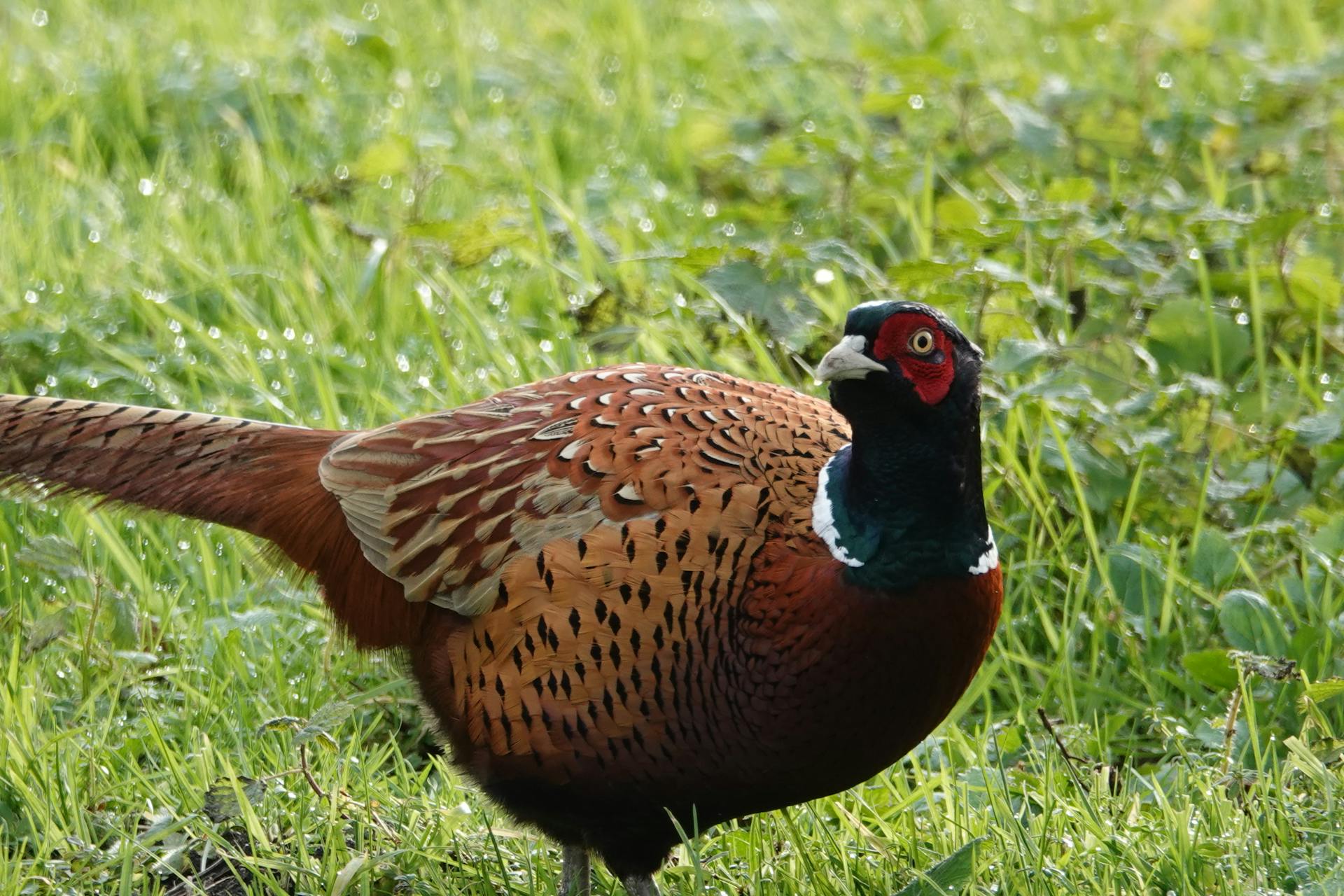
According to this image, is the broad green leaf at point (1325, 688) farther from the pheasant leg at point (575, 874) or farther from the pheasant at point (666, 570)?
the pheasant leg at point (575, 874)

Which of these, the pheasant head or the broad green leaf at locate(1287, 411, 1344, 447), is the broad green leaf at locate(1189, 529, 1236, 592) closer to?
the broad green leaf at locate(1287, 411, 1344, 447)

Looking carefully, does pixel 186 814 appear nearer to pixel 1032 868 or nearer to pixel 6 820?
pixel 6 820

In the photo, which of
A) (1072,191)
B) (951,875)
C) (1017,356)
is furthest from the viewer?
(1072,191)

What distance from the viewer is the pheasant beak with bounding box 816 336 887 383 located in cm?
268

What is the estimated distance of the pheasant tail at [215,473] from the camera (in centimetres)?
325

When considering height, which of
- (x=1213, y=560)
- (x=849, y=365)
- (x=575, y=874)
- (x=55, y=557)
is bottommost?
(x=575, y=874)

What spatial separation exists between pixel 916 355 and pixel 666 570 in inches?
21.6

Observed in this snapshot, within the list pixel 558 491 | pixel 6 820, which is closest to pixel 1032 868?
pixel 558 491

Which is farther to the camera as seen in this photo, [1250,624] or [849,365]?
[1250,624]

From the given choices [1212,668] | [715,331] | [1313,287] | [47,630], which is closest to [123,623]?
[47,630]

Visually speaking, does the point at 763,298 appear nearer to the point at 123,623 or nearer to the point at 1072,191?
the point at 1072,191

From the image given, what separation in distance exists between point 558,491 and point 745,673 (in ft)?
1.60

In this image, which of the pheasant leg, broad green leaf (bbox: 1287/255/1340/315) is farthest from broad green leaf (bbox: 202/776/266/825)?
broad green leaf (bbox: 1287/255/1340/315)

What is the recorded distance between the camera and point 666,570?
9.21ft
